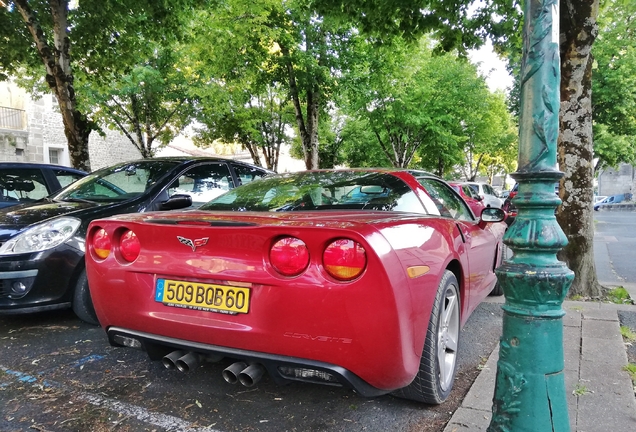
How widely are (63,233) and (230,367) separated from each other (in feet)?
8.17

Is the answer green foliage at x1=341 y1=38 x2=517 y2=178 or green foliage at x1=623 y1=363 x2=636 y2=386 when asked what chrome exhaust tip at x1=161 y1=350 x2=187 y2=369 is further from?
green foliage at x1=341 y1=38 x2=517 y2=178

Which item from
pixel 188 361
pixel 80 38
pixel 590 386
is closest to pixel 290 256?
pixel 188 361

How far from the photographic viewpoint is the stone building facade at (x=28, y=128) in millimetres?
21516

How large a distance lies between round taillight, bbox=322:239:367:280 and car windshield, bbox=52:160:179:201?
3.14 m

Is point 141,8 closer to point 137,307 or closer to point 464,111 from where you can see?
point 137,307

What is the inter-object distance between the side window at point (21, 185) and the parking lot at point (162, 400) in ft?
11.3

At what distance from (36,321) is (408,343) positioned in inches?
150

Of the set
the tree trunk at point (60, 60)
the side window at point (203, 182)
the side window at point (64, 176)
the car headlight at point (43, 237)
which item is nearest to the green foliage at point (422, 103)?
the tree trunk at point (60, 60)

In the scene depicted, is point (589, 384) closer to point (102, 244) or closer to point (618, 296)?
point (618, 296)

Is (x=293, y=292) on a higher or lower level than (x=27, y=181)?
lower

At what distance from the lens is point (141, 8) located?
33.0 feet

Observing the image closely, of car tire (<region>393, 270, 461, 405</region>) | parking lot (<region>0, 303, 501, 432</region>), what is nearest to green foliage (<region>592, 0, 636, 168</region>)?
car tire (<region>393, 270, 461, 405</region>)

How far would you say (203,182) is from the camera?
17.4 feet

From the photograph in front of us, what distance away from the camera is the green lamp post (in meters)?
1.85
